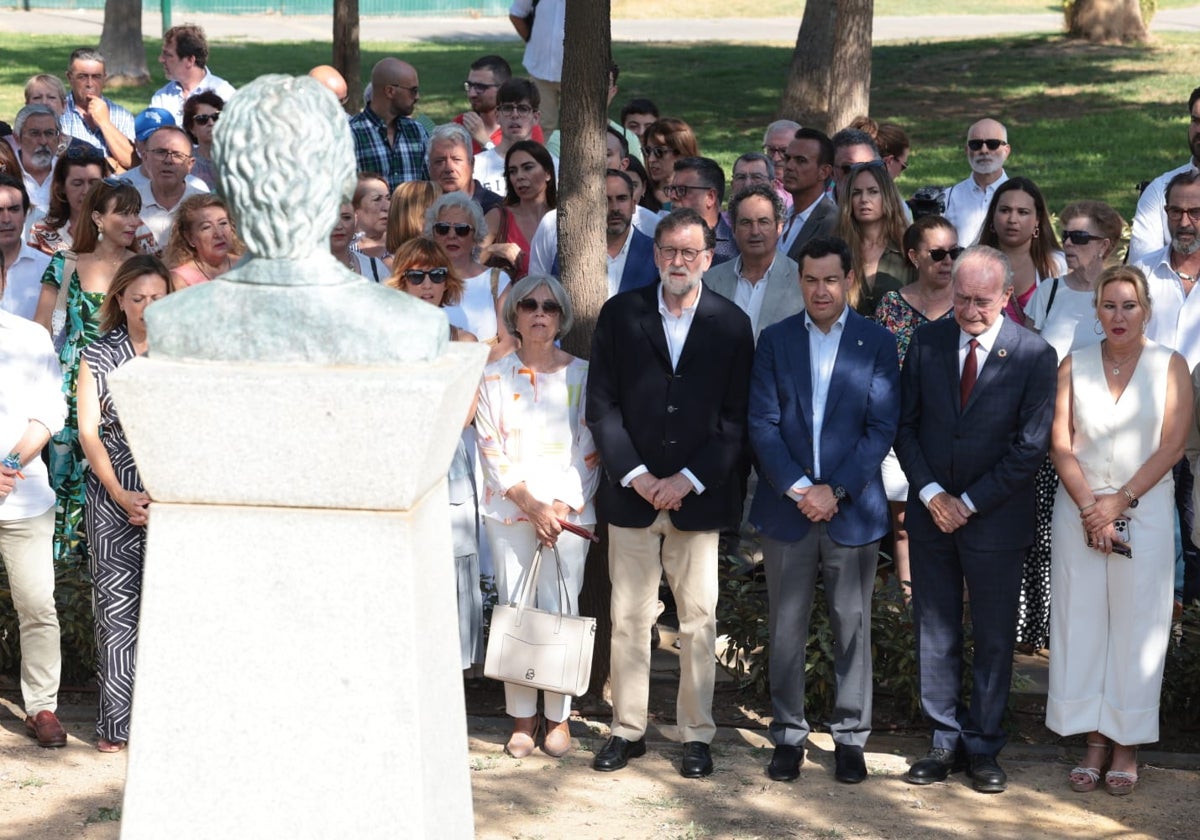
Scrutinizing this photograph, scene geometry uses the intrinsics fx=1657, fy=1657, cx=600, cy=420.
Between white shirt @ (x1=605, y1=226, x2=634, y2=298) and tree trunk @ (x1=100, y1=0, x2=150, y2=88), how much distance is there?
20120mm

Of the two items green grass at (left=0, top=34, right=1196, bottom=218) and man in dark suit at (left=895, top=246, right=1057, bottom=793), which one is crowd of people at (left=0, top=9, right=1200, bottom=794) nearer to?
man in dark suit at (left=895, top=246, right=1057, bottom=793)

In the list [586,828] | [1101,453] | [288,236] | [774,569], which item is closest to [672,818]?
Result: [586,828]

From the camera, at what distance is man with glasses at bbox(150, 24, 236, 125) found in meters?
12.6

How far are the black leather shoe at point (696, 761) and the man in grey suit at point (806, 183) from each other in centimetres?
326

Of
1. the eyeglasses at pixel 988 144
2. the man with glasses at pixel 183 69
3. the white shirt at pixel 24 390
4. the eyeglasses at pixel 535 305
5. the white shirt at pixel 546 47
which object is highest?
the white shirt at pixel 546 47

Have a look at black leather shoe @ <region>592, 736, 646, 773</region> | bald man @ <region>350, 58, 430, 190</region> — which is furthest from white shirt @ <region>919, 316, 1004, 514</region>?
bald man @ <region>350, 58, 430, 190</region>

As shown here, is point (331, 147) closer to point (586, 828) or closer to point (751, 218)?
point (586, 828)

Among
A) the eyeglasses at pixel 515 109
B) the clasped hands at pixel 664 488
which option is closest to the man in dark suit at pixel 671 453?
the clasped hands at pixel 664 488

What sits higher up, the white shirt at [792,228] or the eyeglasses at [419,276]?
the white shirt at [792,228]

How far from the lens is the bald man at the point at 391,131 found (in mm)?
11453

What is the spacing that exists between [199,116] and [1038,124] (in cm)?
1274

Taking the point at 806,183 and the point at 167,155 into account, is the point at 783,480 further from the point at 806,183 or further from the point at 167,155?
the point at 167,155

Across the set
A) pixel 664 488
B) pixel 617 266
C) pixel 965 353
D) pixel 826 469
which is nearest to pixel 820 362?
pixel 826 469

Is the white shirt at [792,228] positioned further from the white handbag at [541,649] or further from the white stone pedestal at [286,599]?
the white stone pedestal at [286,599]
